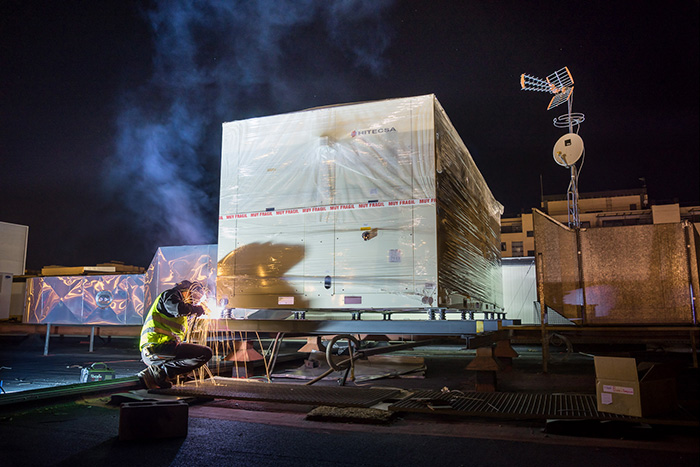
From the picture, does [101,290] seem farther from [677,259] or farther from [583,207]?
[583,207]

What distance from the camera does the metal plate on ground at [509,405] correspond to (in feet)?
14.5

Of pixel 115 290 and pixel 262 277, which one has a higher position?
pixel 115 290

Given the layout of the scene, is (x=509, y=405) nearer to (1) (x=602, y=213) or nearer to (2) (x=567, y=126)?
(2) (x=567, y=126)

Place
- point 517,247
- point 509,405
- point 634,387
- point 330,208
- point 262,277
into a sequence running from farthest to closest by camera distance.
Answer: point 517,247, point 262,277, point 330,208, point 509,405, point 634,387

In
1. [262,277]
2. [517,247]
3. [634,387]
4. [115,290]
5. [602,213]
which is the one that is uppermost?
[602,213]

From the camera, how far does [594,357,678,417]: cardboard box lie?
13.9 feet

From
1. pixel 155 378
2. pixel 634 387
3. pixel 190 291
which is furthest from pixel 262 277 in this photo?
pixel 634 387

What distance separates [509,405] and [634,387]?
1218 millimetres

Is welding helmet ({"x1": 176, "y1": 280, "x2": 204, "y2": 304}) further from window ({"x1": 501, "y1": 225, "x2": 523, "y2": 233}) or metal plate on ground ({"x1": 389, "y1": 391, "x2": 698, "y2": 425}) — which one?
window ({"x1": 501, "y1": 225, "x2": 523, "y2": 233})

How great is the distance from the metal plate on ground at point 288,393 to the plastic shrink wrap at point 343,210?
0.99 meters

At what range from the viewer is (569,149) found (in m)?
11.3

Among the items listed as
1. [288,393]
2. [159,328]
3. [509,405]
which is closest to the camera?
[509,405]

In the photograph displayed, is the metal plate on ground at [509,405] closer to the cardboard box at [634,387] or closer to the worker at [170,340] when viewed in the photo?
the cardboard box at [634,387]

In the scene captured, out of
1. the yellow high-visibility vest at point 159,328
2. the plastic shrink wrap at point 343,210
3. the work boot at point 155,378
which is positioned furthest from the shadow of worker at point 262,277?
the work boot at point 155,378
